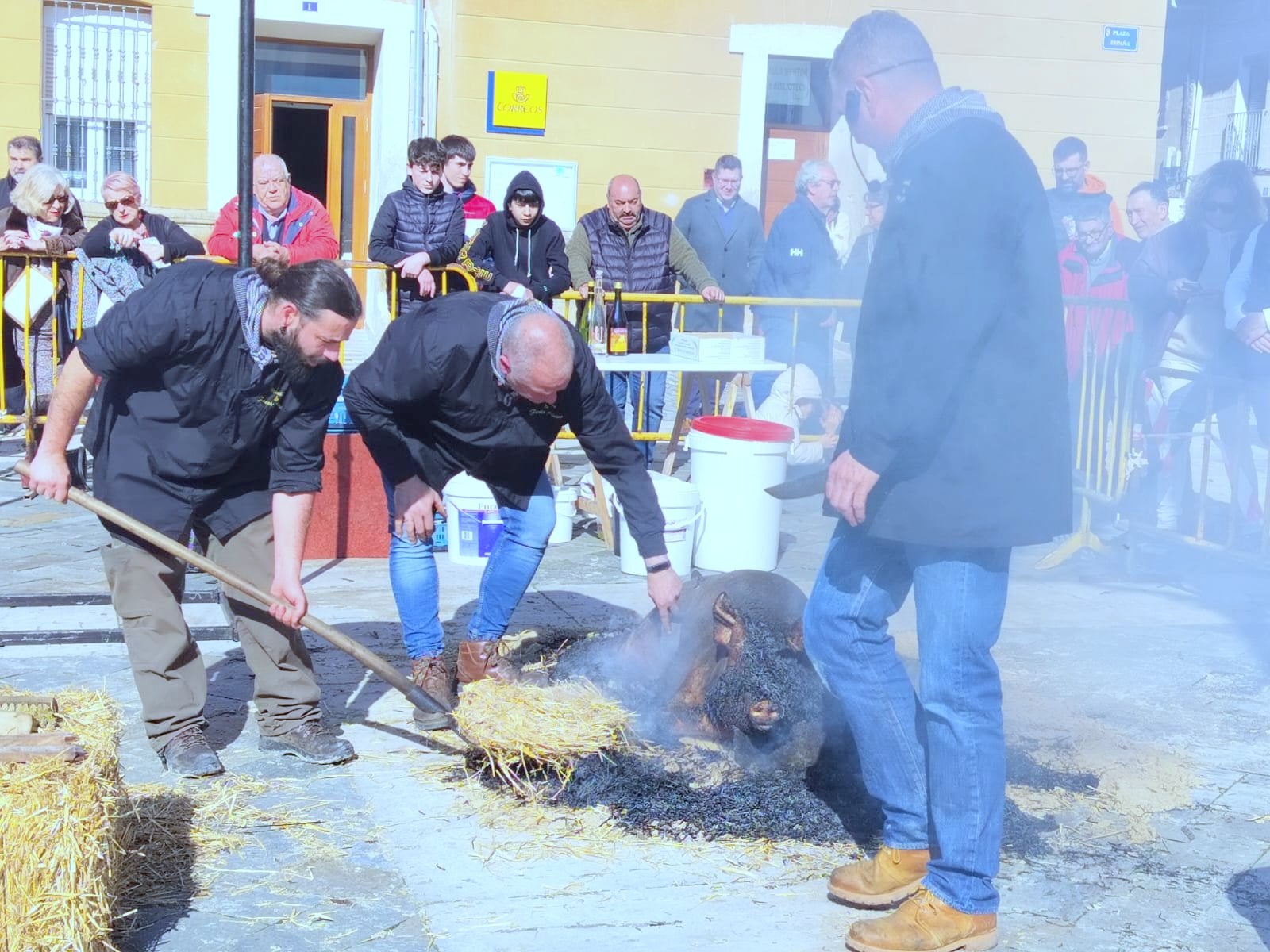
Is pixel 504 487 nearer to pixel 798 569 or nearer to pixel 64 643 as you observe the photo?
pixel 64 643

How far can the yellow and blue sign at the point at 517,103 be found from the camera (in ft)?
43.3

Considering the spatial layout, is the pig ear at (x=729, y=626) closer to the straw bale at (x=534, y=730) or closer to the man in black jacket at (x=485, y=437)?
the man in black jacket at (x=485, y=437)

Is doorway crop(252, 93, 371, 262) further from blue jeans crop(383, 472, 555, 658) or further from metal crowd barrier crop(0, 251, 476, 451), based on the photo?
blue jeans crop(383, 472, 555, 658)

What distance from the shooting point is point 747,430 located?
750 centimetres

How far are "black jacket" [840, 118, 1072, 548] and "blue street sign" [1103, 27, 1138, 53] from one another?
12358mm

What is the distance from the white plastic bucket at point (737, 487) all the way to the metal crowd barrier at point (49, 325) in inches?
76.4

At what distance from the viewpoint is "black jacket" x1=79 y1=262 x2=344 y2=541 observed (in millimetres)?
4285

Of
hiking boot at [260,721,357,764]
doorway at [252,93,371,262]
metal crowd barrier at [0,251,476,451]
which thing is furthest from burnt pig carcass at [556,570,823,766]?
doorway at [252,93,371,262]

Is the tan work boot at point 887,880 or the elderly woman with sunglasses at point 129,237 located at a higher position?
→ the elderly woman with sunglasses at point 129,237

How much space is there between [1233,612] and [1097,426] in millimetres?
1809

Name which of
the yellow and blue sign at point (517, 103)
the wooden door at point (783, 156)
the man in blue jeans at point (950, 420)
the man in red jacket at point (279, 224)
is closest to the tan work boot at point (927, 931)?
the man in blue jeans at point (950, 420)

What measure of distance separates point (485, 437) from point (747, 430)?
2845mm

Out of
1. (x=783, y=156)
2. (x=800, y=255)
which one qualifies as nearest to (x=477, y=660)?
(x=800, y=255)

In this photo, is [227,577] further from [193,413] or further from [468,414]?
[468,414]
